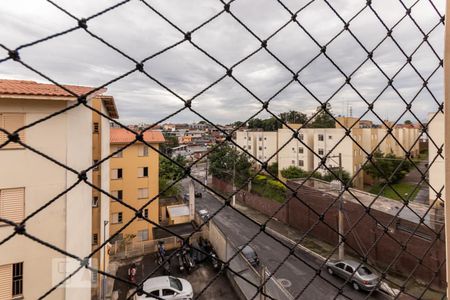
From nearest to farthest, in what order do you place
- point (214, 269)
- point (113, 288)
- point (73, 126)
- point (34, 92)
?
point (34, 92), point (73, 126), point (113, 288), point (214, 269)

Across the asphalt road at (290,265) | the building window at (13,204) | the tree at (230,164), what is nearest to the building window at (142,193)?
the asphalt road at (290,265)

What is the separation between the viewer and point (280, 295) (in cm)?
448

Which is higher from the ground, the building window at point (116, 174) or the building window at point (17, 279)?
the building window at point (116, 174)

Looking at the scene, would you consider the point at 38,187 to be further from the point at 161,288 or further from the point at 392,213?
the point at 392,213

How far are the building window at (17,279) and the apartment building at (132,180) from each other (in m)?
4.19

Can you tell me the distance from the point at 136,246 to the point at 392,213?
6.16 meters

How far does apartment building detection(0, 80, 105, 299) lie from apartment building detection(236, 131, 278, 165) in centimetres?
1168

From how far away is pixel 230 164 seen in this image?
43.3 feet

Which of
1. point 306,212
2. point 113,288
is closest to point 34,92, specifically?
point 113,288

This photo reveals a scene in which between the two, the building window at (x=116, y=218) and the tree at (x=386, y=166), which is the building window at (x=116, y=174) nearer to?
the building window at (x=116, y=218)

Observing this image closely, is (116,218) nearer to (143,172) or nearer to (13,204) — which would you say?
(143,172)

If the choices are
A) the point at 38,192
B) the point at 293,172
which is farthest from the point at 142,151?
the point at 293,172

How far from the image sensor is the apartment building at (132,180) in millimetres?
7434

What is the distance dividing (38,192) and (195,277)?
12.9ft
